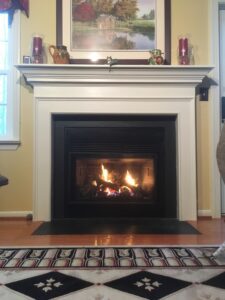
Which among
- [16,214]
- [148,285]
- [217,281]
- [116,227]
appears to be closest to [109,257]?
[148,285]

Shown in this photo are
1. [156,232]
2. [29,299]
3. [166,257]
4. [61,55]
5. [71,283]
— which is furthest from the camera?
[61,55]

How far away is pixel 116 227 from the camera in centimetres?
258

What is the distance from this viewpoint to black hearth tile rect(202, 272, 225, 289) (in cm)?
139

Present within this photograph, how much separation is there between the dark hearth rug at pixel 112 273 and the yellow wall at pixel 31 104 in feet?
3.36

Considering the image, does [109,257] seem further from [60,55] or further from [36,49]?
[36,49]

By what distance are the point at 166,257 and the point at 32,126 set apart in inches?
69.4

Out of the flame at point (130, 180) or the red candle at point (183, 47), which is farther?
the flame at point (130, 180)

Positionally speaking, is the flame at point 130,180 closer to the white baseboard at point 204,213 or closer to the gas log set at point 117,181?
the gas log set at point 117,181

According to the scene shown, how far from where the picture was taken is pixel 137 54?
2922 millimetres

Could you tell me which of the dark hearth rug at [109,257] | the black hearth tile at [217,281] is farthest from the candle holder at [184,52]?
the black hearth tile at [217,281]

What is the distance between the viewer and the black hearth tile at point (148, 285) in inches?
52.1

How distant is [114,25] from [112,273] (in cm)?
227

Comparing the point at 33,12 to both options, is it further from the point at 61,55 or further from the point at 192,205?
the point at 192,205

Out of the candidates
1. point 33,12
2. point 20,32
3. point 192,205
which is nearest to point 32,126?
point 20,32
